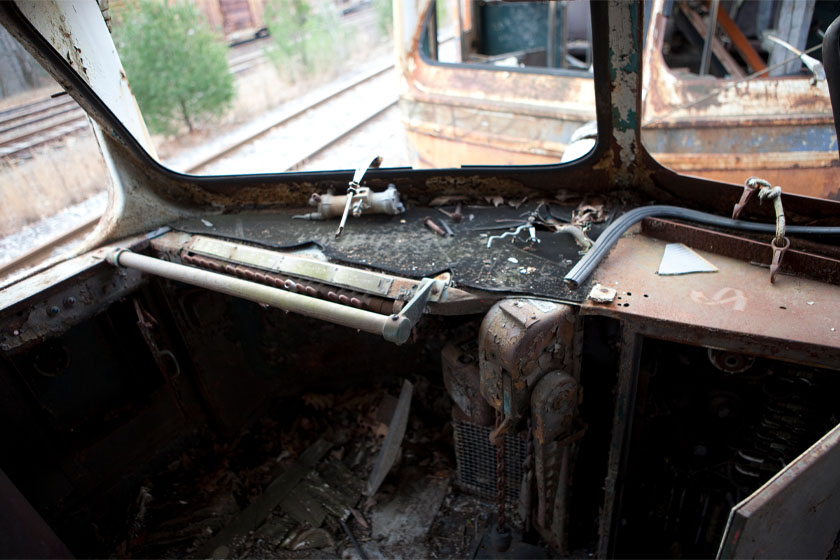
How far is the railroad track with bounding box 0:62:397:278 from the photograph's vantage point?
4848 mm

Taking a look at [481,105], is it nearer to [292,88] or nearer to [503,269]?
[503,269]

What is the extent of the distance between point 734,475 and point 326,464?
1.96m

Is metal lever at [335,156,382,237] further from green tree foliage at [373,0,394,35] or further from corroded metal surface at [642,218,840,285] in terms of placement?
green tree foliage at [373,0,394,35]

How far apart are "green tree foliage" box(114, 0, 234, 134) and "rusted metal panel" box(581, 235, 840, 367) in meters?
7.88

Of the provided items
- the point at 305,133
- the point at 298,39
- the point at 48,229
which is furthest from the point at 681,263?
the point at 298,39

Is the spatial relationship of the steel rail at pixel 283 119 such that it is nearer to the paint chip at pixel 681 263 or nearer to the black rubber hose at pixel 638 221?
the black rubber hose at pixel 638 221

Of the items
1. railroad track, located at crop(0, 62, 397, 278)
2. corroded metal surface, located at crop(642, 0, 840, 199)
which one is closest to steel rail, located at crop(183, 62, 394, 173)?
railroad track, located at crop(0, 62, 397, 278)

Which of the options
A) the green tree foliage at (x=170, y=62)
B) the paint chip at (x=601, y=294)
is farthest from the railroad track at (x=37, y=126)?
the paint chip at (x=601, y=294)

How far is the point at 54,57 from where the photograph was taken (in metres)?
2.11

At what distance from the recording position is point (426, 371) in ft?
10.4

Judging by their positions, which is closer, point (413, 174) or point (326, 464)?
point (413, 174)

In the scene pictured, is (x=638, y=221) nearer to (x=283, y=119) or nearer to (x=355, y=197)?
(x=355, y=197)

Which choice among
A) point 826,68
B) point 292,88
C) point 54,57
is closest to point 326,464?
point 54,57

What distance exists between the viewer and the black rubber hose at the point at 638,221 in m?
1.85
